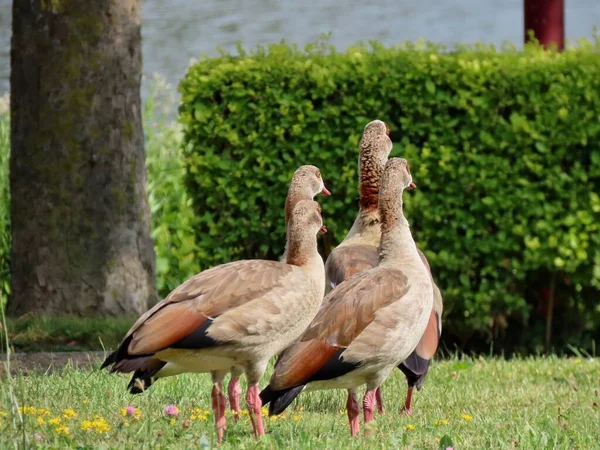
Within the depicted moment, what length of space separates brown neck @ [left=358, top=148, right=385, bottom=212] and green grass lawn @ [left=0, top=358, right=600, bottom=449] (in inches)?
50.6

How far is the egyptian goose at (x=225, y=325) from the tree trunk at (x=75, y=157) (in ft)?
12.2

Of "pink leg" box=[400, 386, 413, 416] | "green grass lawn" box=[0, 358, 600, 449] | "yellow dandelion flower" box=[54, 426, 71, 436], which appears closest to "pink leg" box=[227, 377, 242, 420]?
"green grass lawn" box=[0, 358, 600, 449]

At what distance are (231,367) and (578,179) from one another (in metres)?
5.15

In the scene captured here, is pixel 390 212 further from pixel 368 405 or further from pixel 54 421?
pixel 54 421

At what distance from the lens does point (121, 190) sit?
9047 mm

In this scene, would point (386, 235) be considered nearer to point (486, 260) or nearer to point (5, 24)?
point (486, 260)

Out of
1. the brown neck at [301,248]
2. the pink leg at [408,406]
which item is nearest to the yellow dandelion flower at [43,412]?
the brown neck at [301,248]

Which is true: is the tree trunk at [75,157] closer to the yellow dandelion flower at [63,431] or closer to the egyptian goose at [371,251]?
the egyptian goose at [371,251]

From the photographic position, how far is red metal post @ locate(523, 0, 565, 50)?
11031 millimetres

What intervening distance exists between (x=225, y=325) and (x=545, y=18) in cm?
714

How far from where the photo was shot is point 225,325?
16.4 feet

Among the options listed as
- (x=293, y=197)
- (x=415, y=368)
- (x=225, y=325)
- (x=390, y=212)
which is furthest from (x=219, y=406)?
(x=293, y=197)

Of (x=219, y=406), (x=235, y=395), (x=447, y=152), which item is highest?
(x=447, y=152)

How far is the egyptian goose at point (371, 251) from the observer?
20.0ft
